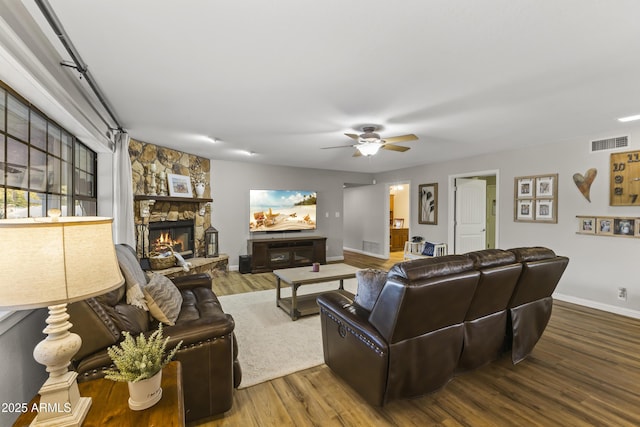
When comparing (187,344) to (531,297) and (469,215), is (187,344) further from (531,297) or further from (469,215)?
(469,215)

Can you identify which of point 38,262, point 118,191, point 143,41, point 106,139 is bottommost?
point 38,262

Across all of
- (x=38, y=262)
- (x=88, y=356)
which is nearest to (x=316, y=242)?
(x=88, y=356)

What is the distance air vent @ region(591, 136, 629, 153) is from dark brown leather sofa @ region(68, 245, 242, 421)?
492cm

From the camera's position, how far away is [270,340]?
2.92 metres

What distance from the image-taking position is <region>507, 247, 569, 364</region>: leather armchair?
2283 mm

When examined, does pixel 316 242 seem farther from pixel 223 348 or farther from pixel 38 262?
pixel 38 262

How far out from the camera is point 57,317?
103cm

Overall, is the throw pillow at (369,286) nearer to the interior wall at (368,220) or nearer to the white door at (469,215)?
the white door at (469,215)

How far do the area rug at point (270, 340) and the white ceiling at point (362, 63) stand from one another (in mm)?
2311

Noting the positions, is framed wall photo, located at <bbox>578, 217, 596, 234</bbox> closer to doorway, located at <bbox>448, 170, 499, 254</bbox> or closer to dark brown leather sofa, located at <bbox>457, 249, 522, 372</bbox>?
doorway, located at <bbox>448, 170, 499, 254</bbox>

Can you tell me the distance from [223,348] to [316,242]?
4776 millimetres

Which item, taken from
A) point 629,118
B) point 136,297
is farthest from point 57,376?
point 629,118

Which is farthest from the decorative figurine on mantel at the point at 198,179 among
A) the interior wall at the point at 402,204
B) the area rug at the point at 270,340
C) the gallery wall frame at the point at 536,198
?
the interior wall at the point at 402,204

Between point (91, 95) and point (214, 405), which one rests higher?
point (91, 95)
